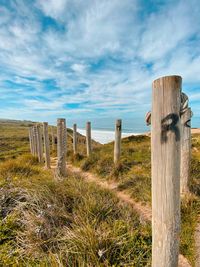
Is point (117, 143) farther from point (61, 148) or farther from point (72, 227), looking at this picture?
point (72, 227)

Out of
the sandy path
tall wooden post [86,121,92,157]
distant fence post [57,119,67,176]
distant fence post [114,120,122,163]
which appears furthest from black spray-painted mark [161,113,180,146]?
tall wooden post [86,121,92,157]

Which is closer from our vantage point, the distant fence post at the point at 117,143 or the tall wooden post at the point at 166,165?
the tall wooden post at the point at 166,165

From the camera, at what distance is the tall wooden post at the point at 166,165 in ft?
4.70

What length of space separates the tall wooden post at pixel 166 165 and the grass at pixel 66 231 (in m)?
0.83

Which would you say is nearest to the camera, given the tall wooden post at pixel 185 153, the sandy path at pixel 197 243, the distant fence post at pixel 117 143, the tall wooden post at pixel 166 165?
the tall wooden post at pixel 166 165

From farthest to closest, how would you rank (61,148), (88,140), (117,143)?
(88,140), (117,143), (61,148)

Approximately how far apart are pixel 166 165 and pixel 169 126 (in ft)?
1.13

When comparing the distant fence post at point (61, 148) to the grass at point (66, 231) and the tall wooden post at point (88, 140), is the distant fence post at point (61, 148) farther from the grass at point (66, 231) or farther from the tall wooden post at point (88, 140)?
the tall wooden post at point (88, 140)

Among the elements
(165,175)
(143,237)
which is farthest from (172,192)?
(143,237)

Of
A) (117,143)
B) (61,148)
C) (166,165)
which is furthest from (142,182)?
(166,165)

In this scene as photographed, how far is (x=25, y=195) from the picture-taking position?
11.1ft

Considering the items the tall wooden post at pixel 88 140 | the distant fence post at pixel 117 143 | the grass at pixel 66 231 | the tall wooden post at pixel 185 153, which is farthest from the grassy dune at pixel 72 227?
the tall wooden post at pixel 88 140

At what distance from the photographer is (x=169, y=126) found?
1.45 meters

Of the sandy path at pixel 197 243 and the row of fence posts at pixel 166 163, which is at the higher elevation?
the row of fence posts at pixel 166 163
